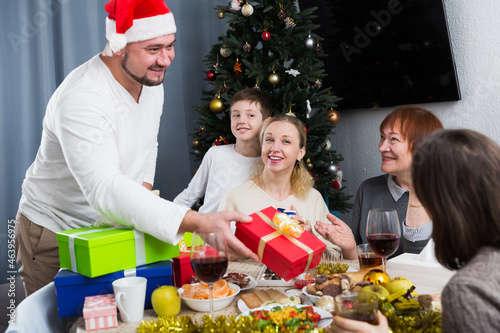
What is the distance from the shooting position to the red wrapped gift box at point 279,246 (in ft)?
3.98

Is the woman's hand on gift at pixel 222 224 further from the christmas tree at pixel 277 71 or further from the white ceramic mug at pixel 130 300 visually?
the christmas tree at pixel 277 71

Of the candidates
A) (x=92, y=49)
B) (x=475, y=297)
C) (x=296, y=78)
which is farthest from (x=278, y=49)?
(x=475, y=297)

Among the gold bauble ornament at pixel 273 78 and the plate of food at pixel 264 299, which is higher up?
the gold bauble ornament at pixel 273 78

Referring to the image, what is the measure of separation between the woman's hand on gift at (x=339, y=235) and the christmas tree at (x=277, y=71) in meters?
1.39

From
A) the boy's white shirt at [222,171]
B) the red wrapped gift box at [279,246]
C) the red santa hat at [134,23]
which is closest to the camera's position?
the red wrapped gift box at [279,246]

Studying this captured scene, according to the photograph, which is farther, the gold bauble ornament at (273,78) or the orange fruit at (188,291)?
the gold bauble ornament at (273,78)

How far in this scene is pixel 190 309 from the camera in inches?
48.5

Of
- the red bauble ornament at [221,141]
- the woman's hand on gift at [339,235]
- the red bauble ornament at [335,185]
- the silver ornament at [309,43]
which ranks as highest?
the silver ornament at [309,43]

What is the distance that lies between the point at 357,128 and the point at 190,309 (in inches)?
113

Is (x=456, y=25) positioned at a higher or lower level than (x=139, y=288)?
higher

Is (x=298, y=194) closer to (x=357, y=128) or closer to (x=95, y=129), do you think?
(x=95, y=129)

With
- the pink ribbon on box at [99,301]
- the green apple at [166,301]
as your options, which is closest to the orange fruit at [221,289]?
the green apple at [166,301]

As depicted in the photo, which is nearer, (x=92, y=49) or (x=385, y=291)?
(x=385, y=291)

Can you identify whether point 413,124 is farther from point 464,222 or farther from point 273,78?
point 464,222
